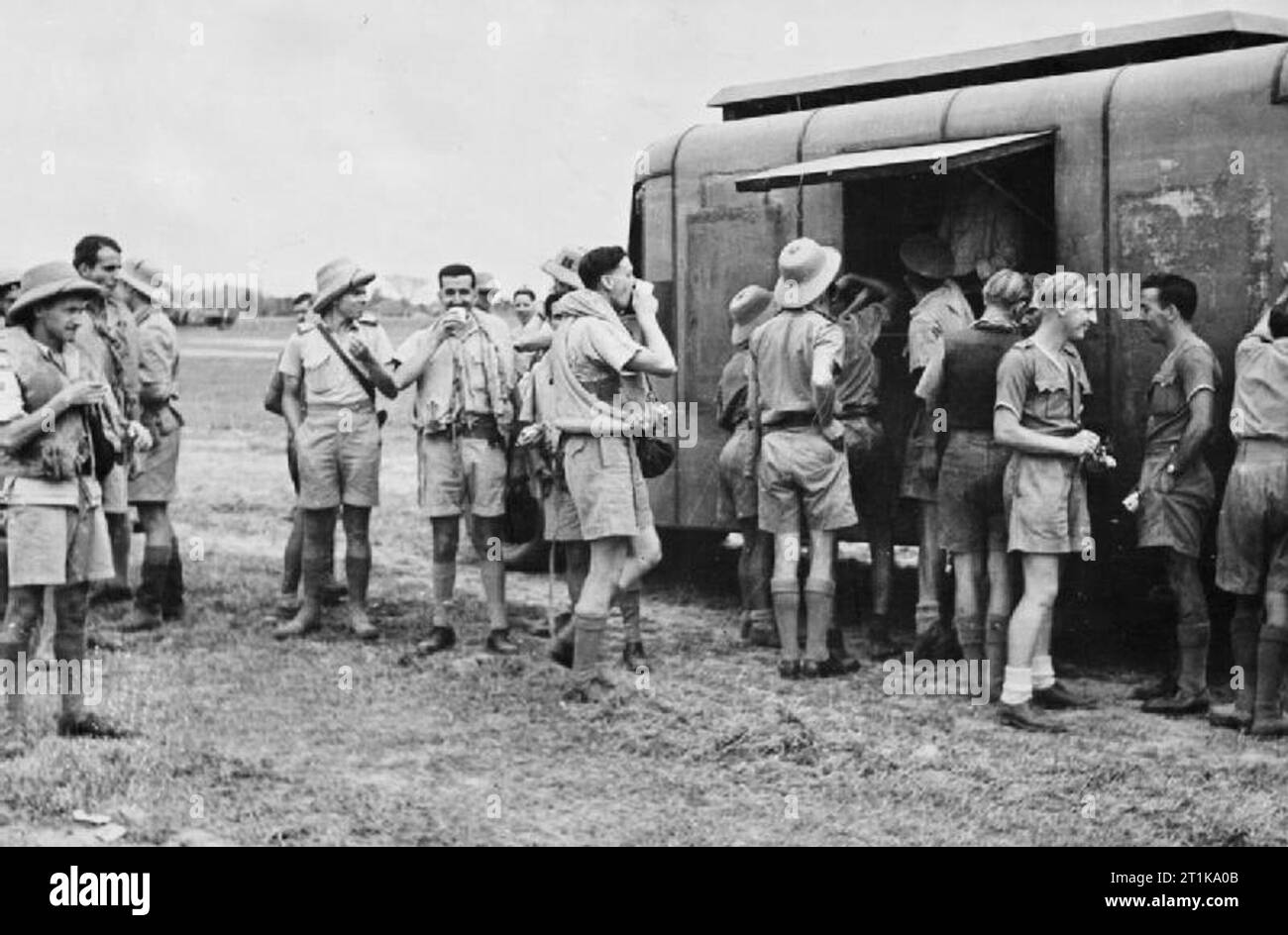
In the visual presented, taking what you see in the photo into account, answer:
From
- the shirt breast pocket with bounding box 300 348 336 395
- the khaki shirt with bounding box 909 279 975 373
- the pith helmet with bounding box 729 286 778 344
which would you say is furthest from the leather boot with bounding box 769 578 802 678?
the shirt breast pocket with bounding box 300 348 336 395

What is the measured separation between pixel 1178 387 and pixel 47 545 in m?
4.73

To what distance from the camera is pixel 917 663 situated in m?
8.29

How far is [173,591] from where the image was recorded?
9.58m

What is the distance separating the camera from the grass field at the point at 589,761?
5.69 metres

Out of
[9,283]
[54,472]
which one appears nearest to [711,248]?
[9,283]

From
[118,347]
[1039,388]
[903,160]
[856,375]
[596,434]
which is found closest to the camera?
[1039,388]

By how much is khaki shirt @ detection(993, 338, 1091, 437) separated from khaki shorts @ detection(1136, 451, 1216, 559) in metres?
0.47

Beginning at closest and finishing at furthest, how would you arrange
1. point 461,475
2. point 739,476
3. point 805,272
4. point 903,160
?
point 805,272 < point 903,160 < point 461,475 < point 739,476

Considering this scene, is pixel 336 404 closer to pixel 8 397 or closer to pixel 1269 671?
pixel 8 397

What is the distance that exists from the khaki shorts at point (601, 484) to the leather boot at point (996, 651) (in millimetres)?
1663

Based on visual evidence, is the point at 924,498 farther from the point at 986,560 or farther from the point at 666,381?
the point at 666,381

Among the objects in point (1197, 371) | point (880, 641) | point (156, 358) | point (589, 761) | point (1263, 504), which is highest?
point (156, 358)

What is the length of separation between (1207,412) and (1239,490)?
36 centimetres
